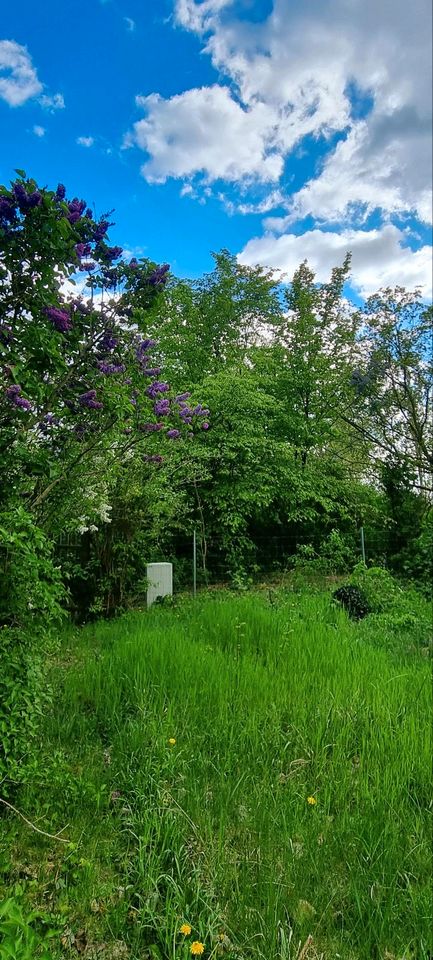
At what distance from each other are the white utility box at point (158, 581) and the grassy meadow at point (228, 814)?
2875 mm

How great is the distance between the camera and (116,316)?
8.00 feet

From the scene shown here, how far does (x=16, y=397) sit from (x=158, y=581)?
450 centimetres

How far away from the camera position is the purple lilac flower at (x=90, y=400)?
2.21m

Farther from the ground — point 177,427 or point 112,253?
point 112,253

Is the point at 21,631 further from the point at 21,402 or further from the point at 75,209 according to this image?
the point at 75,209

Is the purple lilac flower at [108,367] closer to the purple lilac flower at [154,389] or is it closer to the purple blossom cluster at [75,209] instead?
the purple lilac flower at [154,389]

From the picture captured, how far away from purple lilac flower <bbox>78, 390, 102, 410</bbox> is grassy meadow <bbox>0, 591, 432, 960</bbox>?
59.7 inches

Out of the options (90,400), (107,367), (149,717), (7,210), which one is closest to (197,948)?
(149,717)

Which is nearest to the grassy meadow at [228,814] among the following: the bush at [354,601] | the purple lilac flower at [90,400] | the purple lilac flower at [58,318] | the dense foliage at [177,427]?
the dense foliage at [177,427]

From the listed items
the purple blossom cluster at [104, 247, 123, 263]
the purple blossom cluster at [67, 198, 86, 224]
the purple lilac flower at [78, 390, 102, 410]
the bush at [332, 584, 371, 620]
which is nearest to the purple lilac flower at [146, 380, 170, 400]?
the purple lilac flower at [78, 390, 102, 410]

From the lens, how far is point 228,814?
1.74m

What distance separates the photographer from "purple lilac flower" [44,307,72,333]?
6.57ft

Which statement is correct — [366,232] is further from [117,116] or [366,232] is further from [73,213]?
[73,213]

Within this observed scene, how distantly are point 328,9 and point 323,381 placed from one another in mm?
7427
